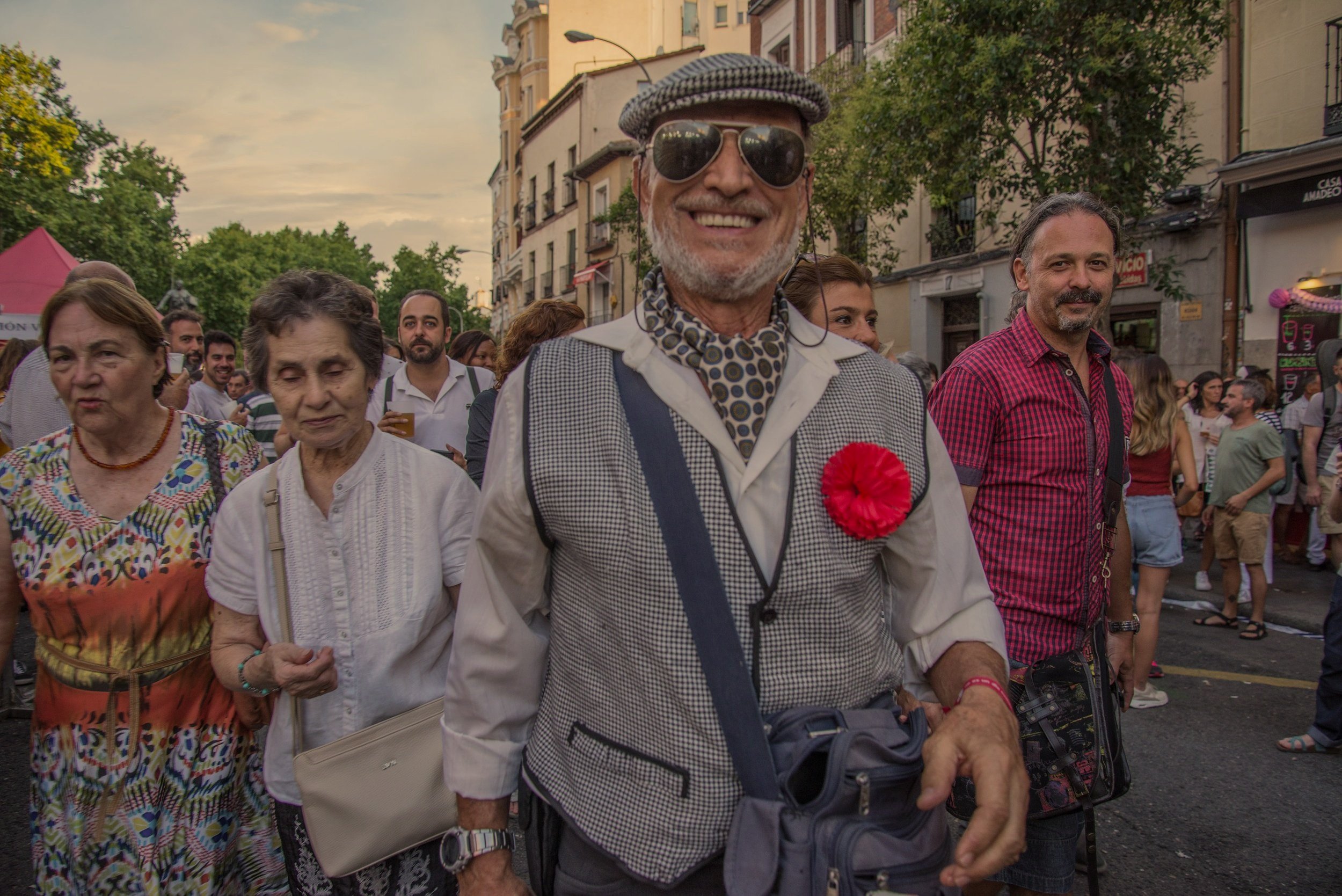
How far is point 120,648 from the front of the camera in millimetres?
2350

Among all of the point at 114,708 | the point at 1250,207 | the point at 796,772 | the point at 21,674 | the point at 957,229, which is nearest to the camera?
the point at 796,772

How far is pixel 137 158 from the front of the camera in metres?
36.0

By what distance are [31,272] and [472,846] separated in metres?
10.8

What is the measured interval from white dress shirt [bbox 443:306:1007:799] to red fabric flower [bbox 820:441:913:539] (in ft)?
0.26

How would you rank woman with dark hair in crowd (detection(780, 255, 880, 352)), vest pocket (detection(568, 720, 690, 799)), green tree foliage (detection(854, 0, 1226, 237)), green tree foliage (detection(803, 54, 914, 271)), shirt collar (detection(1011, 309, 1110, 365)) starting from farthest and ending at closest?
1. green tree foliage (detection(803, 54, 914, 271))
2. green tree foliage (detection(854, 0, 1226, 237))
3. woman with dark hair in crowd (detection(780, 255, 880, 352))
4. shirt collar (detection(1011, 309, 1110, 365))
5. vest pocket (detection(568, 720, 690, 799))

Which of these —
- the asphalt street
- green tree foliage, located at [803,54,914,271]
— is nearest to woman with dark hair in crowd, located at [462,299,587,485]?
the asphalt street

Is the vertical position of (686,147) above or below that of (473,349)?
below

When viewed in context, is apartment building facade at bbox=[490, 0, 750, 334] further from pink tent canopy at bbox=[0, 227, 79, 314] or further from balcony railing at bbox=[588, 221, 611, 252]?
pink tent canopy at bbox=[0, 227, 79, 314]

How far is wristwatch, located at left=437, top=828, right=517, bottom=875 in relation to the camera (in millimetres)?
1572

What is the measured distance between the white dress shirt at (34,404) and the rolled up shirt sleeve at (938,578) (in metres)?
5.14

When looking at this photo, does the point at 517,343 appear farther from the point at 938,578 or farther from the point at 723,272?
the point at 938,578

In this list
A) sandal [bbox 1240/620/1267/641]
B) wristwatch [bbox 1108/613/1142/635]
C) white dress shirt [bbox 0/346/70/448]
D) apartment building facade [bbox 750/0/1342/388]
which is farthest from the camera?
apartment building facade [bbox 750/0/1342/388]

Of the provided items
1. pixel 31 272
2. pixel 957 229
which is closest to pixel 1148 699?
pixel 31 272

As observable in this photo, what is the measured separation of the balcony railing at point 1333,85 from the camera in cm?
1100
